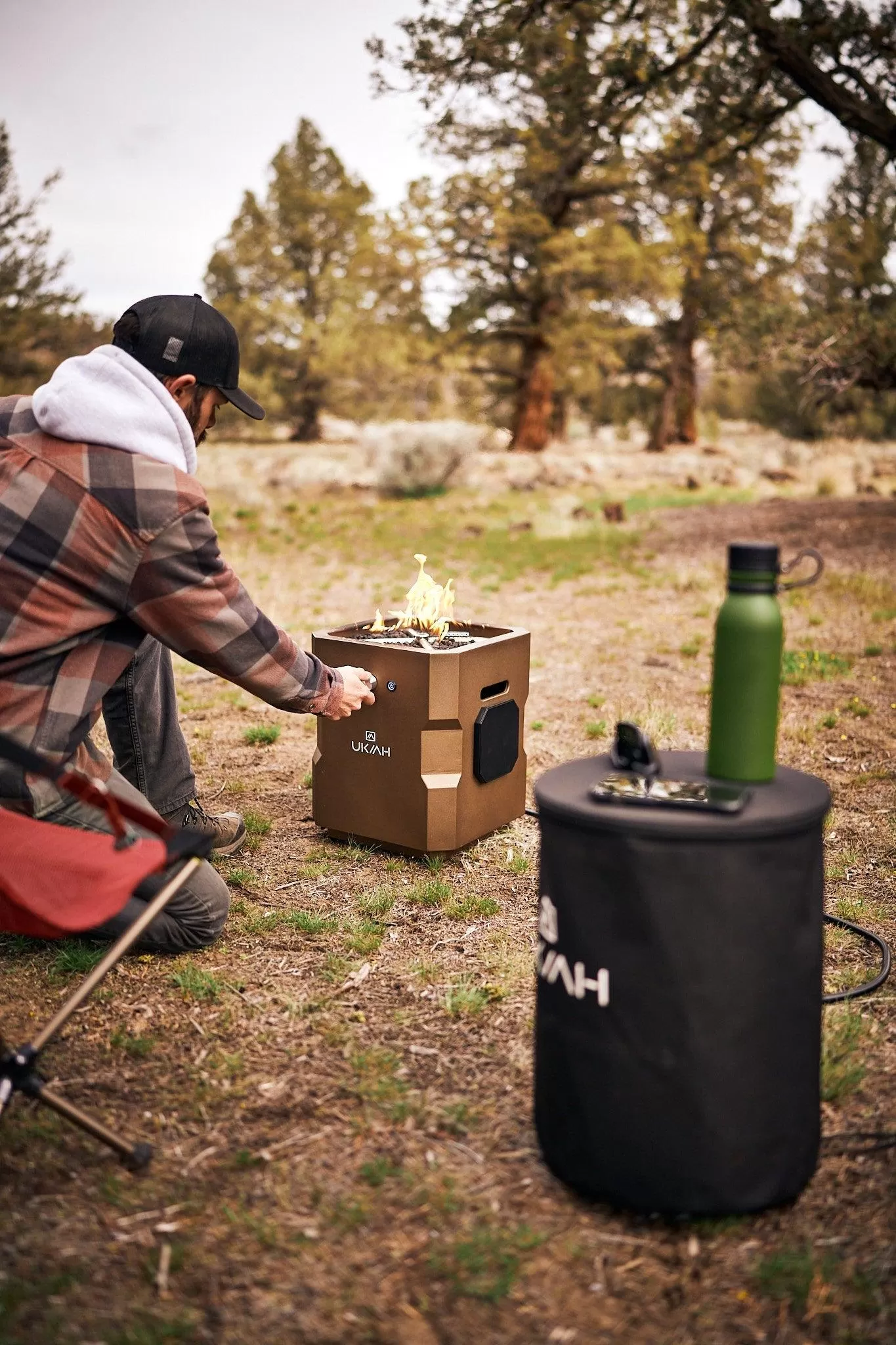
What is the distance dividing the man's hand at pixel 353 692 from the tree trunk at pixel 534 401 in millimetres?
20711

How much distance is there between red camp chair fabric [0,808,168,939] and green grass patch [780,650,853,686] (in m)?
5.14

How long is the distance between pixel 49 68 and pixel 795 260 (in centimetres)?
2118

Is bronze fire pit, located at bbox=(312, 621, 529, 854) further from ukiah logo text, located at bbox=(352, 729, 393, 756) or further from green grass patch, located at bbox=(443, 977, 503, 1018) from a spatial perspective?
green grass patch, located at bbox=(443, 977, 503, 1018)

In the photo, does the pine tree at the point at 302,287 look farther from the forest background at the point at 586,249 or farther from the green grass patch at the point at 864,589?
the green grass patch at the point at 864,589

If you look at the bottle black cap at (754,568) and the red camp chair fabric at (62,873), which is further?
the red camp chair fabric at (62,873)

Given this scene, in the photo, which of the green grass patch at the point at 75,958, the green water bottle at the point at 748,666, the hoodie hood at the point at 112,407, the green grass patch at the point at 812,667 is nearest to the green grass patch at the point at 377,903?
the green grass patch at the point at 75,958

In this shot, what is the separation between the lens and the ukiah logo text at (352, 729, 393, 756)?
12.7 ft

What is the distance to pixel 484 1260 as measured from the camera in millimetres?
2027

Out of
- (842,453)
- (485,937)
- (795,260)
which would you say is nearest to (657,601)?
(485,937)

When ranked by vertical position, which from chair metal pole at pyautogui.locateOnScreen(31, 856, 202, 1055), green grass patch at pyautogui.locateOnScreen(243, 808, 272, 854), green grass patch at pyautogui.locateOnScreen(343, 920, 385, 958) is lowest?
green grass patch at pyautogui.locateOnScreen(343, 920, 385, 958)

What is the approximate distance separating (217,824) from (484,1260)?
230 cm

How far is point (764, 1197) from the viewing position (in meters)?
2.11

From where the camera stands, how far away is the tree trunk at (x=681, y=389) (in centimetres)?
2931

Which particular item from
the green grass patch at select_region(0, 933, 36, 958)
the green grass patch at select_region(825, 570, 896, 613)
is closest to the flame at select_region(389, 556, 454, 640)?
the green grass patch at select_region(0, 933, 36, 958)
